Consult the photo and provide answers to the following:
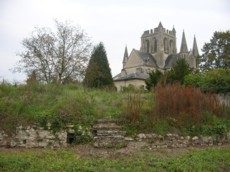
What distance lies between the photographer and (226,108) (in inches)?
517

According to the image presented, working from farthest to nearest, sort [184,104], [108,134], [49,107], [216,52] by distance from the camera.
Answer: [216,52] → [184,104] → [49,107] → [108,134]

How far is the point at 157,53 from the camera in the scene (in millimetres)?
75125

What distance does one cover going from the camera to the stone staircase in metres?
10.2

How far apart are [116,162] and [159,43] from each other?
229ft

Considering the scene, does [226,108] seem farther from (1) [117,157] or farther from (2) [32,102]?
(2) [32,102]

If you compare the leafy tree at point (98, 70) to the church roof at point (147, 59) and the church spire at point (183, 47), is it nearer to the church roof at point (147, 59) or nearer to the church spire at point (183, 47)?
the church roof at point (147, 59)

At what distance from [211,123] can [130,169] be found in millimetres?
5959

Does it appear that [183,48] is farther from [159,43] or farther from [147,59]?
[147,59]

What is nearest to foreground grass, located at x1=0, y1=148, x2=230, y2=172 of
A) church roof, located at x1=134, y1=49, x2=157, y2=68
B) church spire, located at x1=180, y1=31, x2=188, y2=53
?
church roof, located at x1=134, y1=49, x2=157, y2=68

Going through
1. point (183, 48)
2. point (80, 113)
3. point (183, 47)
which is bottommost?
point (80, 113)

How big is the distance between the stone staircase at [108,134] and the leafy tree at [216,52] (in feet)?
96.5

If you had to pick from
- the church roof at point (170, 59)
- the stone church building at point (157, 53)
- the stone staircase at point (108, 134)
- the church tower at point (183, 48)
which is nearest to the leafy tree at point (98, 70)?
the stone staircase at point (108, 134)

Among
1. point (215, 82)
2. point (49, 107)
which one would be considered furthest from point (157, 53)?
point (49, 107)

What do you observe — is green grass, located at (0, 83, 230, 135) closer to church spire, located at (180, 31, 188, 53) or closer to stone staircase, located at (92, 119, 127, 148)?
stone staircase, located at (92, 119, 127, 148)
